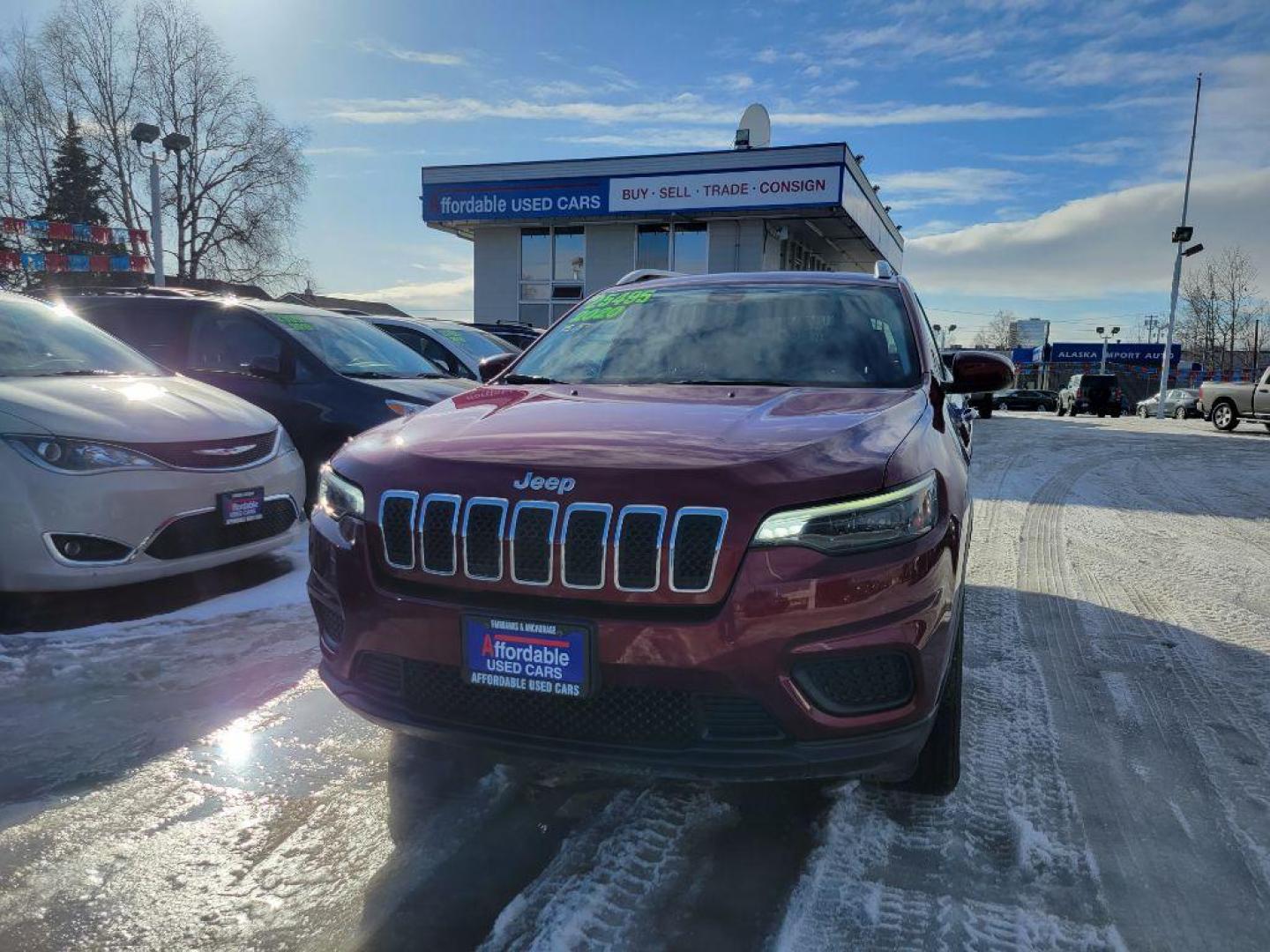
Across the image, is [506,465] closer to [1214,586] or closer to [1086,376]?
[1214,586]

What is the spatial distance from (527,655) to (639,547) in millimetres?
384

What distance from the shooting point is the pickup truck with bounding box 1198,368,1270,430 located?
60.5 feet

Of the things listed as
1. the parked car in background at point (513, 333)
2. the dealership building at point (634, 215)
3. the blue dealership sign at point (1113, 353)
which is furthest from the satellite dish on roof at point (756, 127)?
→ the blue dealership sign at point (1113, 353)

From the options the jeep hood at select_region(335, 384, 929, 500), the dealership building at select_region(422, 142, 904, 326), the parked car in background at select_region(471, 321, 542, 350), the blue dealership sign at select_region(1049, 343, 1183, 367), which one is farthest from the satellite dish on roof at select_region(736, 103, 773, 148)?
the blue dealership sign at select_region(1049, 343, 1183, 367)

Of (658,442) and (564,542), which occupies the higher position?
(658,442)

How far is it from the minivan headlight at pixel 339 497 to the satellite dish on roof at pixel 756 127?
78.8 feet

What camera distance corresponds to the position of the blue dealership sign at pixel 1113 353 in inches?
2926

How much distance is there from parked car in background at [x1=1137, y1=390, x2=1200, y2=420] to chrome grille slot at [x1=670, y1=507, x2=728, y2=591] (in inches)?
1477

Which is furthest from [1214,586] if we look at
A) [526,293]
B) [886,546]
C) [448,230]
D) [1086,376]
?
[1086,376]

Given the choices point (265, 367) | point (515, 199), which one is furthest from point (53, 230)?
point (265, 367)

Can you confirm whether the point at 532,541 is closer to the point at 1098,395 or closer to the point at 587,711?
the point at 587,711

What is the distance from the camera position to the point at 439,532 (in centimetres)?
212

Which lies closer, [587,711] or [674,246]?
[587,711]

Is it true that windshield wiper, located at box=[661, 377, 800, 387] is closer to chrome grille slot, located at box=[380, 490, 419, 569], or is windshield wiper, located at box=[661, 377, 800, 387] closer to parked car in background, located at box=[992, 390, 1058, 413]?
chrome grille slot, located at box=[380, 490, 419, 569]
